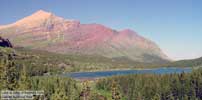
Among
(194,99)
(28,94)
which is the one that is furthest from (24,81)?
(194,99)

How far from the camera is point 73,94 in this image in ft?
639

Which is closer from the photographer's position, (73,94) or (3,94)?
(3,94)

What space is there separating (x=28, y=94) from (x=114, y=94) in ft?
103

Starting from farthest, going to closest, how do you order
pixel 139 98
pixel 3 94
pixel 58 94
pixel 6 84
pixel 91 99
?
Answer: 1. pixel 139 98
2. pixel 91 99
3. pixel 58 94
4. pixel 6 84
5. pixel 3 94

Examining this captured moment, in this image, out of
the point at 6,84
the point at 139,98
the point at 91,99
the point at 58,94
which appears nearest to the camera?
the point at 6,84

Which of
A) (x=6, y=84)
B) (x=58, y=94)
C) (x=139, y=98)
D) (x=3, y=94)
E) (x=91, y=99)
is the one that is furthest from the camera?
(x=139, y=98)

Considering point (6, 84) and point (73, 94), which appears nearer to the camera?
point (6, 84)

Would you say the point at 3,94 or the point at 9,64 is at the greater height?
the point at 9,64

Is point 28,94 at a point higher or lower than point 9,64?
lower

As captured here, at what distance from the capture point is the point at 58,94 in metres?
121

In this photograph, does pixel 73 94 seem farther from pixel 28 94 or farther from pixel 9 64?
pixel 28 94

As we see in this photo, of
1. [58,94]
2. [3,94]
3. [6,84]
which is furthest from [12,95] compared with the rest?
[58,94]

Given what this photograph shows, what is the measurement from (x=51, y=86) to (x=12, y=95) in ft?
357

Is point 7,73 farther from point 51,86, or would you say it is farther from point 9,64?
point 51,86
